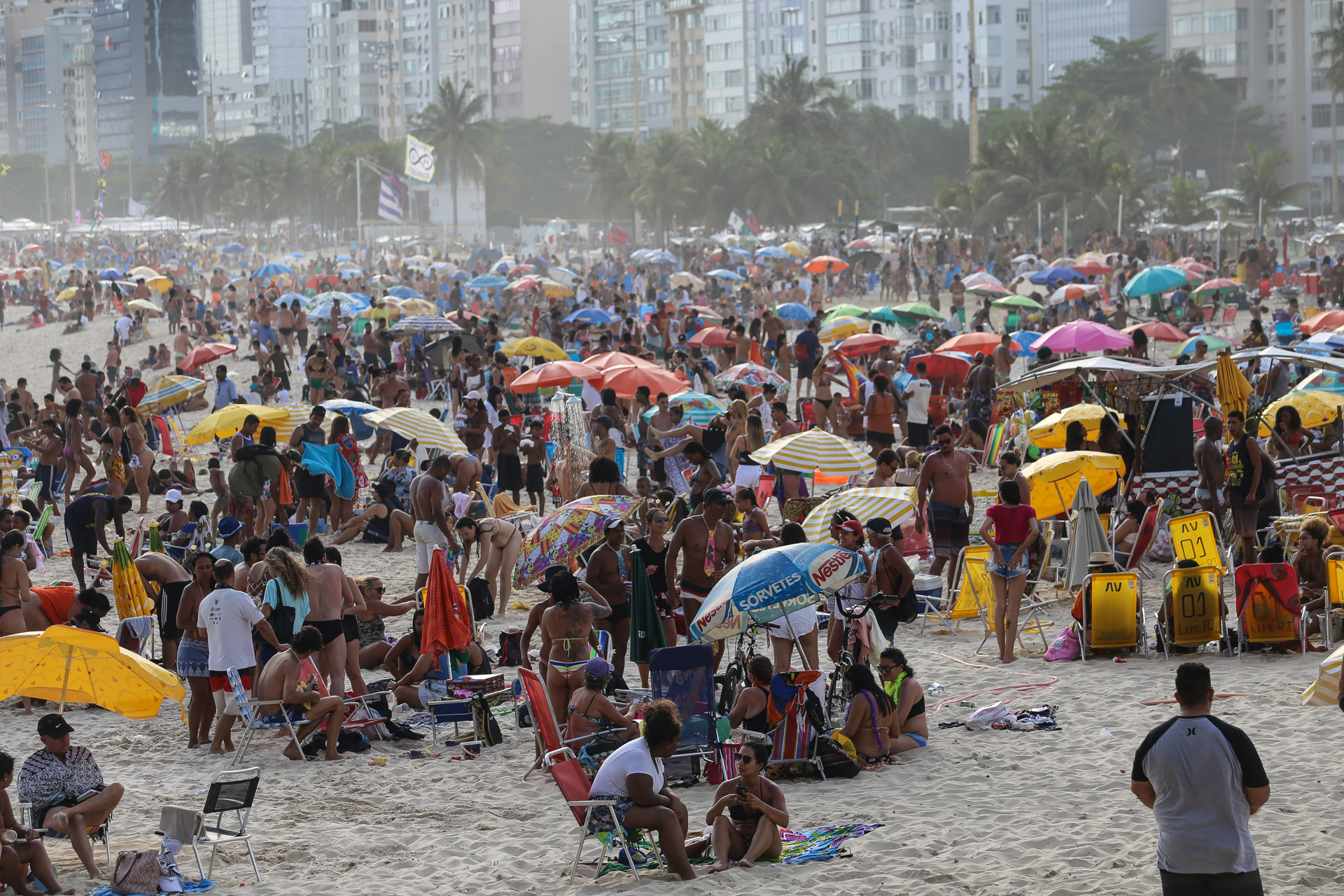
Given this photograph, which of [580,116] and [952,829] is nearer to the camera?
[952,829]

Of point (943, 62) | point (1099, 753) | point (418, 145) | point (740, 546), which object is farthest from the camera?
point (943, 62)

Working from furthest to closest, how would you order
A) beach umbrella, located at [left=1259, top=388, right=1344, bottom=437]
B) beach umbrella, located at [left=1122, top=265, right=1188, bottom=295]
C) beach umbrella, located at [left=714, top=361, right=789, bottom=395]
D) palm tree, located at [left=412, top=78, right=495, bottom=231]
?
palm tree, located at [left=412, top=78, right=495, bottom=231], beach umbrella, located at [left=1122, top=265, right=1188, bottom=295], beach umbrella, located at [left=714, top=361, right=789, bottom=395], beach umbrella, located at [left=1259, top=388, right=1344, bottom=437]

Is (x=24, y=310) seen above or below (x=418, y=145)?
below

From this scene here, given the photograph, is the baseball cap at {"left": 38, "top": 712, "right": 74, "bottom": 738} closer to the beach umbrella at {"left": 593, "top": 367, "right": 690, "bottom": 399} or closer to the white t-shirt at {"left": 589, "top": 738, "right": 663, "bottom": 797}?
the white t-shirt at {"left": 589, "top": 738, "right": 663, "bottom": 797}

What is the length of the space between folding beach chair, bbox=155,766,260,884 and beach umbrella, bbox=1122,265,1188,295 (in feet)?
70.6

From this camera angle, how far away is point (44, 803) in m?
6.56

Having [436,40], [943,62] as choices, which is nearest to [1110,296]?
[943,62]

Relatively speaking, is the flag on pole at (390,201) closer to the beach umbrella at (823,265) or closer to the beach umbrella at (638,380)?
the beach umbrella at (823,265)

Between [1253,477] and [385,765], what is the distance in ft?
21.6

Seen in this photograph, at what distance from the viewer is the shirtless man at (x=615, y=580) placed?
9.06m

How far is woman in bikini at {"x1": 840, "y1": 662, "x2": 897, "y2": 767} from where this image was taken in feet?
25.4

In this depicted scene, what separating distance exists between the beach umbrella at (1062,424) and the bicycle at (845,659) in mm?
4282

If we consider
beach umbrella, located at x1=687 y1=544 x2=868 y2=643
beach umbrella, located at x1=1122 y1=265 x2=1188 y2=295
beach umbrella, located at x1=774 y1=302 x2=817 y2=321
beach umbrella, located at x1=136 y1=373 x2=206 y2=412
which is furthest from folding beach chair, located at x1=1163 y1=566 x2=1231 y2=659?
beach umbrella, located at x1=1122 y1=265 x2=1188 y2=295

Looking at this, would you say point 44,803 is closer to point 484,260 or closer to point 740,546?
point 740,546
